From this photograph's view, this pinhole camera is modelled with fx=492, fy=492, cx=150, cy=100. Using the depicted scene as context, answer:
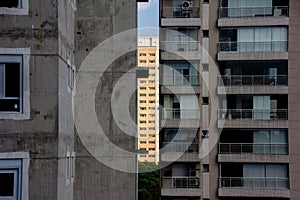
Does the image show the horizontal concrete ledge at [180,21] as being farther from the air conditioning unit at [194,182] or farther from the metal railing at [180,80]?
the air conditioning unit at [194,182]

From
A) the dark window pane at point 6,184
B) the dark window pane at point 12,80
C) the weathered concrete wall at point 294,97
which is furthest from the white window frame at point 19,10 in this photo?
the weathered concrete wall at point 294,97

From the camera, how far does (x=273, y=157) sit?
15.6 m

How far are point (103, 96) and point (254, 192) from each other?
9181 mm

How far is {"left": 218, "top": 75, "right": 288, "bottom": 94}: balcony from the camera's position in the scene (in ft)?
52.1

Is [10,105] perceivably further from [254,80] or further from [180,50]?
[254,80]

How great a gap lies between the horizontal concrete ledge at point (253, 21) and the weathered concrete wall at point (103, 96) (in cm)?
876

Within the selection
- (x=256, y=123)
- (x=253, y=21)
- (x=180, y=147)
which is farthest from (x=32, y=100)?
(x=253, y=21)

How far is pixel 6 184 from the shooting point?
5.97 meters

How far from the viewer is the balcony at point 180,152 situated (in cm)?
1574

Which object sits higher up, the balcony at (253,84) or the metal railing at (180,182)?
the balcony at (253,84)

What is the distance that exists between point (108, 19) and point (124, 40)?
0.42m

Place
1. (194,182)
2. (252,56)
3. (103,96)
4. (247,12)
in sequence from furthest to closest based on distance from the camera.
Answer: (247,12) < (252,56) < (194,182) < (103,96)

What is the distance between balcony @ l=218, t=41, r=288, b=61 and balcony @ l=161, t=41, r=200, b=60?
822mm

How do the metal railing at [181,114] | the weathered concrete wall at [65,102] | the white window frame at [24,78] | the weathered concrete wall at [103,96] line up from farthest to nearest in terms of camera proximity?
the metal railing at [181,114] < the weathered concrete wall at [103,96] < the weathered concrete wall at [65,102] < the white window frame at [24,78]
